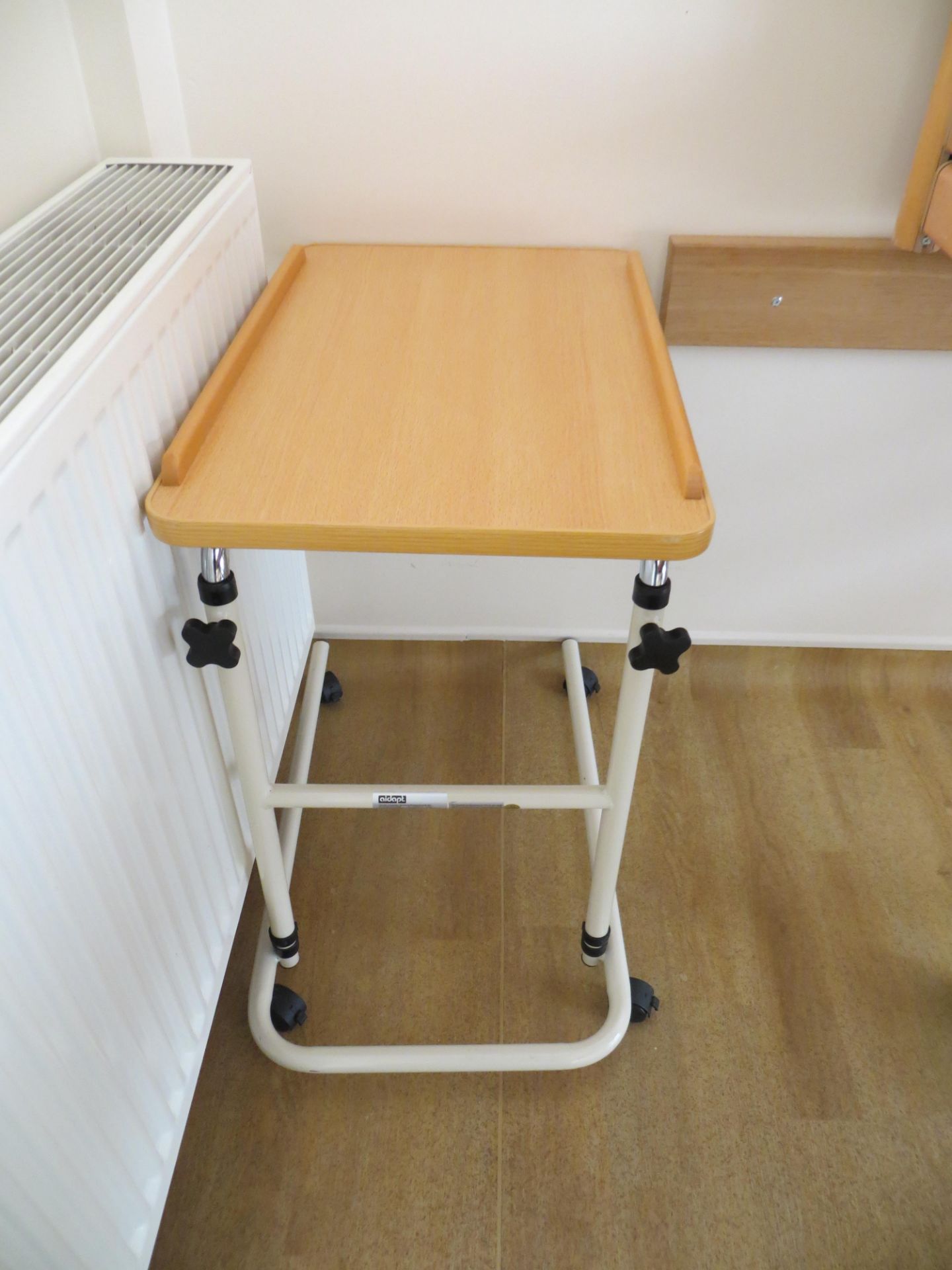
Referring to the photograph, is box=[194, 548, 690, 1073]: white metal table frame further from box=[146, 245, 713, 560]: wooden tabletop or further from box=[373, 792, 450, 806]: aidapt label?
box=[146, 245, 713, 560]: wooden tabletop

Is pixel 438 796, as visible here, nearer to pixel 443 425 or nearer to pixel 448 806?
pixel 448 806

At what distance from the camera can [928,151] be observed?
1.22 meters

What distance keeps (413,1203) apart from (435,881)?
0.46m

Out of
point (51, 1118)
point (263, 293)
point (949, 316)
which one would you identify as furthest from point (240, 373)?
point (949, 316)

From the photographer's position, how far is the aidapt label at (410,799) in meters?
1.13

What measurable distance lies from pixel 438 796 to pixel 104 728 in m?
0.44

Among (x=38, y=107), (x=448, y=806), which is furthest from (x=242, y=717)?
(x=38, y=107)

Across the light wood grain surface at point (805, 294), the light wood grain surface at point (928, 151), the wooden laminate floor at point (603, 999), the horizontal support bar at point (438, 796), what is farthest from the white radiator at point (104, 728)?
the light wood grain surface at point (928, 151)

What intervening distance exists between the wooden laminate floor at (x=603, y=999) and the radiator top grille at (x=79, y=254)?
92 centimetres

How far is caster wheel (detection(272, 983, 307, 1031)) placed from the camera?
4.12ft

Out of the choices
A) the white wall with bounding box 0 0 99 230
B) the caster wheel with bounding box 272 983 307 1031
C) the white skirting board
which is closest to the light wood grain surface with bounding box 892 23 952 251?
the white skirting board

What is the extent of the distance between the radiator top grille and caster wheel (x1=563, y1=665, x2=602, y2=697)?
3.38ft

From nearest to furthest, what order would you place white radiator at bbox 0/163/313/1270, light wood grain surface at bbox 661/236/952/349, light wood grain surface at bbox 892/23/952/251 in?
white radiator at bbox 0/163/313/1270 < light wood grain surface at bbox 892/23/952/251 < light wood grain surface at bbox 661/236/952/349

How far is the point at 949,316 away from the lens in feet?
4.80
